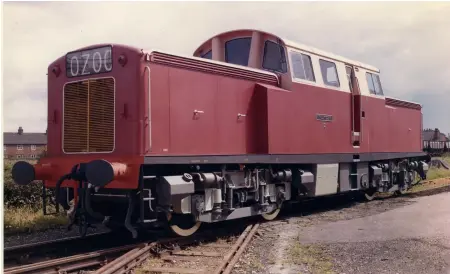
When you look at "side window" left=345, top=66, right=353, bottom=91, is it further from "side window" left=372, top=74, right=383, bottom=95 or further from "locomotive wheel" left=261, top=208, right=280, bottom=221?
"locomotive wheel" left=261, top=208, right=280, bottom=221

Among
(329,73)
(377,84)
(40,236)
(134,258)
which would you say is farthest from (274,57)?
(40,236)

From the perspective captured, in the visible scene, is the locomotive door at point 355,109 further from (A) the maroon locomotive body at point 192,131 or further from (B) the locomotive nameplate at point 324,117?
(B) the locomotive nameplate at point 324,117

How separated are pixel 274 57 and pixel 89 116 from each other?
445 centimetres

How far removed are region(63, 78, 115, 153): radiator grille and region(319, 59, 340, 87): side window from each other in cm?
571

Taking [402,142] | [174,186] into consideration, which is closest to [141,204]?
[174,186]

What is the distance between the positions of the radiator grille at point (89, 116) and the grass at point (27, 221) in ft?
7.77

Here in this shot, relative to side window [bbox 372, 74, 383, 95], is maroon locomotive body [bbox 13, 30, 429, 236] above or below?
below

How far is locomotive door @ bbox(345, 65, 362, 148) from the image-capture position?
12.9 m

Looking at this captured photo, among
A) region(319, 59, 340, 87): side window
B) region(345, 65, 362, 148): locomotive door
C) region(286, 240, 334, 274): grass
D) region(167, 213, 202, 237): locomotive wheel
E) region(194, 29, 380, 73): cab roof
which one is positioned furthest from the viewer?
region(345, 65, 362, 148): locomotive door

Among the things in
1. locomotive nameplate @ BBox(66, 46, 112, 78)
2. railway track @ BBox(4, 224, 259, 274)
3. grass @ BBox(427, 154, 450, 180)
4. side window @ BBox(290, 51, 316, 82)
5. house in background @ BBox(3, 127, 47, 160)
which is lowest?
railway track @ BBox(4, 224, 259, 274)

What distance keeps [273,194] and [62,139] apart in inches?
177

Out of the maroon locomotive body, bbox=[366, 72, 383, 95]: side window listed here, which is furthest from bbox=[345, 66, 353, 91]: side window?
bbox=[366, 72, 383, 95]: side window

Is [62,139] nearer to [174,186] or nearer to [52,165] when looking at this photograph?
[52,165]

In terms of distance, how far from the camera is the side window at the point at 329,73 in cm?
1177
